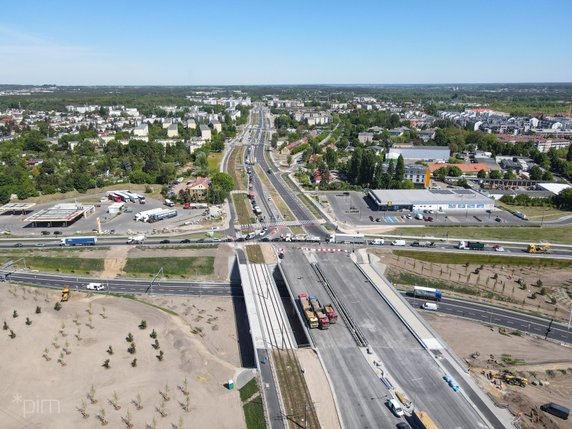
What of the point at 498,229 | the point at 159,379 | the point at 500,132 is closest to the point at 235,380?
the point at 159,379

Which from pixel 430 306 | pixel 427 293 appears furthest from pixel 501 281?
pixel 430 306

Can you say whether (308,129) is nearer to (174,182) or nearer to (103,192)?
(174,182)

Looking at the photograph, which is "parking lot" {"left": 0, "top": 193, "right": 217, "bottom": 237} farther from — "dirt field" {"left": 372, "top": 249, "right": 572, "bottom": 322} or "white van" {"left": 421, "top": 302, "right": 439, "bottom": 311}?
"white van" {"left": 421, "top": 302, "right": 439, "bottom": 311}

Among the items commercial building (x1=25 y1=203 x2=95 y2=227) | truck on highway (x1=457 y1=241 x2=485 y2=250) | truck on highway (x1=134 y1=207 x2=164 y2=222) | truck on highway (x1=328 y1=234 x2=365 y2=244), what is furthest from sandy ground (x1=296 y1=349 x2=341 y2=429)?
commercial building (x1=25 y1=203 x2=95 y2=227)

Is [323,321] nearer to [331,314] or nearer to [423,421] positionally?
[331,314]

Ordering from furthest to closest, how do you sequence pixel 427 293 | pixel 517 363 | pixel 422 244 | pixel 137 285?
pixel 422 244
pixel 137 285
pixel 427 293
pixel 517 363

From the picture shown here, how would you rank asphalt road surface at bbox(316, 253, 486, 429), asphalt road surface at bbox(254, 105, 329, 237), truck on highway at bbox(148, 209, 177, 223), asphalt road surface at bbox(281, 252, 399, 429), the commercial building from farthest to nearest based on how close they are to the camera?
truck on highway at bbox(148, 209, 177, 223), the commercial building, asphalt road surface at bbox(254, 105, 329, 237), asphalt road surface at bbox(316, 253, 486, 429), asphalt road surface at bbox(281, 252, 399, 429)
